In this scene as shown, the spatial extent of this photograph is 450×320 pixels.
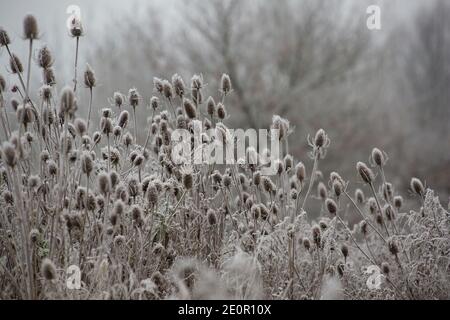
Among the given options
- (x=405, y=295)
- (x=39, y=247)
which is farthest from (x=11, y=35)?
(x=405, y=295)

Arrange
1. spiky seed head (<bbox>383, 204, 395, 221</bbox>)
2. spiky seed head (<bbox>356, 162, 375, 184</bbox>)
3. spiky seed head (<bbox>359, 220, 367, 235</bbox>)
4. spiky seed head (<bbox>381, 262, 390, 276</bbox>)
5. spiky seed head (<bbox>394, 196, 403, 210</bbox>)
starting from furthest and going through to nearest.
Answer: spiky seed head (<bbox>394, 196, 403, 210</bbox>), spiky seed head (<bbox>359, 220, 367, 235</bbox>), spiky seed head (<bbox>383, 204, 395, 221</bbox>), spiky seed head (<bbox>356, 162, 375, 184</bbox>), spiky seed head (<bbox>381, 262, 390, 276</bbox>)

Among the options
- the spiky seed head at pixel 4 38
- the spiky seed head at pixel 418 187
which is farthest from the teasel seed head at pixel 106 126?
the spiky seed head at pixel 418 187

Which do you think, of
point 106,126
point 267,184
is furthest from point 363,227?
point 106,126

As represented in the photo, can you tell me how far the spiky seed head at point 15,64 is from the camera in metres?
2.21

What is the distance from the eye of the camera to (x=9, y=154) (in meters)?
1.75

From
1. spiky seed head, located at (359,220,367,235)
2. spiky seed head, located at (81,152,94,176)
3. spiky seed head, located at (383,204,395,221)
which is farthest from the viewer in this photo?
spiky seed head, located at (359,220,367,235)

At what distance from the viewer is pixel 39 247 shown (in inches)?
83.5

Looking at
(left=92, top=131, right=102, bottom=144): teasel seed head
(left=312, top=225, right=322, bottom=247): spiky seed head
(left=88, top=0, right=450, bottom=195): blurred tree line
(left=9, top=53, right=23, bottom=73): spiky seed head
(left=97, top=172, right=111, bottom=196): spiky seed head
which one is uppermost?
(left=88, top=0, right=450, bottom=195): blurred tree line

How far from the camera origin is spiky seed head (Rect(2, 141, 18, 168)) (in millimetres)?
1740

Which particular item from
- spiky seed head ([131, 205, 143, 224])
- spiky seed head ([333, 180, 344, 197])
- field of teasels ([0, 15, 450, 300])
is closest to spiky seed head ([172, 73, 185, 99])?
field of teasels ([0, 15, 450, 300])

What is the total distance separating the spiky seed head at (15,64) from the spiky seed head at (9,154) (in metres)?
0.58

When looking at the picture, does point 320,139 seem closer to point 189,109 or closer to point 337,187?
point 337,187

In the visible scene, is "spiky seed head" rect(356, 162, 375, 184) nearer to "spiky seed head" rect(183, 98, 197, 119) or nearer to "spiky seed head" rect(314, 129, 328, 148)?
"spiky seed head" rect(314, 129, 328, 148)
